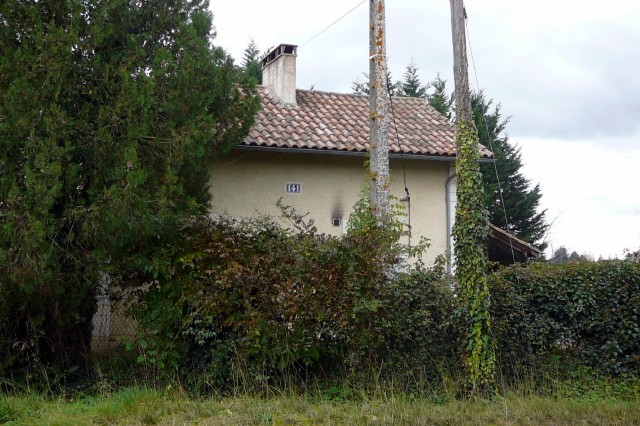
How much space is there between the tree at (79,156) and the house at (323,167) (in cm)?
438

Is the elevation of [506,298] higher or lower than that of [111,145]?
lower

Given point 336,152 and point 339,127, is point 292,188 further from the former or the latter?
point 339,127

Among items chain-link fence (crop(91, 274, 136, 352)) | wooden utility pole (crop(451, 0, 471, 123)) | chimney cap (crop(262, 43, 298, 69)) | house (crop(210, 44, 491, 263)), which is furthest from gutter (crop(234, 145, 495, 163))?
chain-link fence (crop(91, 274, 136, 352))

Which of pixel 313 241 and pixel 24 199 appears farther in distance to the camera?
pixel 313 241

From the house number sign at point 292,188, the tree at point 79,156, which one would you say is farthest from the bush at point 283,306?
the house number sign at point 292,188

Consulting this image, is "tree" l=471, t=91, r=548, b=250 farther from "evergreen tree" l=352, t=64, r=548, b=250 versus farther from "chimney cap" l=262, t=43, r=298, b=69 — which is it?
"chimney cap" l=262, t=43, r=298, b=69

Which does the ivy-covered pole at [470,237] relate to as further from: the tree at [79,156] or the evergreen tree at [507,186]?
the evergreen tree at [507,186]

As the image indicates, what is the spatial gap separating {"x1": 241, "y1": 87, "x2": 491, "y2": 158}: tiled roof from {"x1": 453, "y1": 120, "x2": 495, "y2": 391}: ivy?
5682mm

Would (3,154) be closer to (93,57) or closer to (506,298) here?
(93,57)

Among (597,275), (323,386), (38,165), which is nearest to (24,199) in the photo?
(38,165)

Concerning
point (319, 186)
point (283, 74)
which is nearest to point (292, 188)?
point (319, 186)

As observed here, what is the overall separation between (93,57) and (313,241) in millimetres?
3781

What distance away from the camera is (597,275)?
391 inches

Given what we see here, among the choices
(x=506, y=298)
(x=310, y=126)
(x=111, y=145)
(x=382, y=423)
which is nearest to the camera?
(x=382, y=423)
